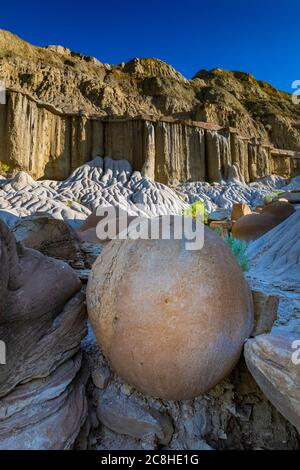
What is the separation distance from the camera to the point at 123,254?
1.42 meters

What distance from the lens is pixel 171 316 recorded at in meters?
1.24

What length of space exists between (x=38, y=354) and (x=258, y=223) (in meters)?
5.46

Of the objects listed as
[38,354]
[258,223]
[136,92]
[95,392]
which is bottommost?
[95,392]

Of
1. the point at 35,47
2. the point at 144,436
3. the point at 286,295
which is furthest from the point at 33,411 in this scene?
the point at 35,47

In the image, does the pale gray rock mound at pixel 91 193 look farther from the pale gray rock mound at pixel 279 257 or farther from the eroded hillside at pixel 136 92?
the pale gray rock mound at pixel 279 257

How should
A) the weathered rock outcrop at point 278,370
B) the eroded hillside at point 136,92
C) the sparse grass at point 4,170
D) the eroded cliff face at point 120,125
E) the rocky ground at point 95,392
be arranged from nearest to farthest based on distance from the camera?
the weathered rock outcrop at point 278,370
the rocky ground at point 95,392
the sparse grass at point 4,170
the eroded cliff face at point 120,125
the eroded hillside at point 136,92

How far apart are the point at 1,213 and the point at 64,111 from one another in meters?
12.3

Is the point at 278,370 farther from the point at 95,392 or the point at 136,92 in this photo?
the point at 136,92

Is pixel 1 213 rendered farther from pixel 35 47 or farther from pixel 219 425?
pixel 35 47

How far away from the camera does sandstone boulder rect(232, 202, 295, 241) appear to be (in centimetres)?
586

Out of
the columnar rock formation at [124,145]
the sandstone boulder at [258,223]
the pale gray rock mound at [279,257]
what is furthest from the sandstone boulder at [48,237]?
the columnar rock formation at [124,145]

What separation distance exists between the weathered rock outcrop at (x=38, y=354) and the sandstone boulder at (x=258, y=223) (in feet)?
16.3

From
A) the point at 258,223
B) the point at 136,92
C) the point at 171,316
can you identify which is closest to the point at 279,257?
the point at 258,223

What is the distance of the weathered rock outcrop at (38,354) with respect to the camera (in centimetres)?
125
